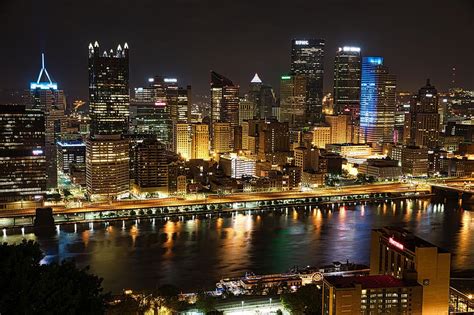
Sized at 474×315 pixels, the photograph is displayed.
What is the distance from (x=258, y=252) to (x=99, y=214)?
370 cm

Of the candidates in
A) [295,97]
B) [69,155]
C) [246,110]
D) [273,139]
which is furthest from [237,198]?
[246,110]

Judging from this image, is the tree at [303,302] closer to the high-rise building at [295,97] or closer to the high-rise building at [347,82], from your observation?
the high-rise building at [295,97]

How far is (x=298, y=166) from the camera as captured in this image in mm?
14219

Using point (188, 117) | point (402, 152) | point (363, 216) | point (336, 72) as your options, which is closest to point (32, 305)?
point (363, 216)

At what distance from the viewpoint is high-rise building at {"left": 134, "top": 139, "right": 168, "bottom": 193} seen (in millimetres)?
12227

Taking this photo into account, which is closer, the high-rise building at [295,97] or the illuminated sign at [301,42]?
the high-rise building at [295,97]

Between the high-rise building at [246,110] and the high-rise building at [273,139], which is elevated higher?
the high-rise building at [246,110]

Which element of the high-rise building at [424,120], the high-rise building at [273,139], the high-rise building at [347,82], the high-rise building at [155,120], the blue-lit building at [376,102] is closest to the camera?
the high-rise building at [273,139]

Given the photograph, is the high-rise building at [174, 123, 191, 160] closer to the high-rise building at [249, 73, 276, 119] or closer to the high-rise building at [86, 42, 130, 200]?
the high-rise building at [86, 42, 130, 200]

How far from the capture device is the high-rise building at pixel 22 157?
10773 millimetres

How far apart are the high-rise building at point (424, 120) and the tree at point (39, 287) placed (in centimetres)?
1823

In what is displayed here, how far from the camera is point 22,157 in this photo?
10945 mm

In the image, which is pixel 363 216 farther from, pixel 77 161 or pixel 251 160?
pixel 77 161

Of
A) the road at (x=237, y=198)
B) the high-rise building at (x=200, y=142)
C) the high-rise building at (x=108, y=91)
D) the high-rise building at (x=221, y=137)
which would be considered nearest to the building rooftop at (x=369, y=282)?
the road at (x=237, y=198)
